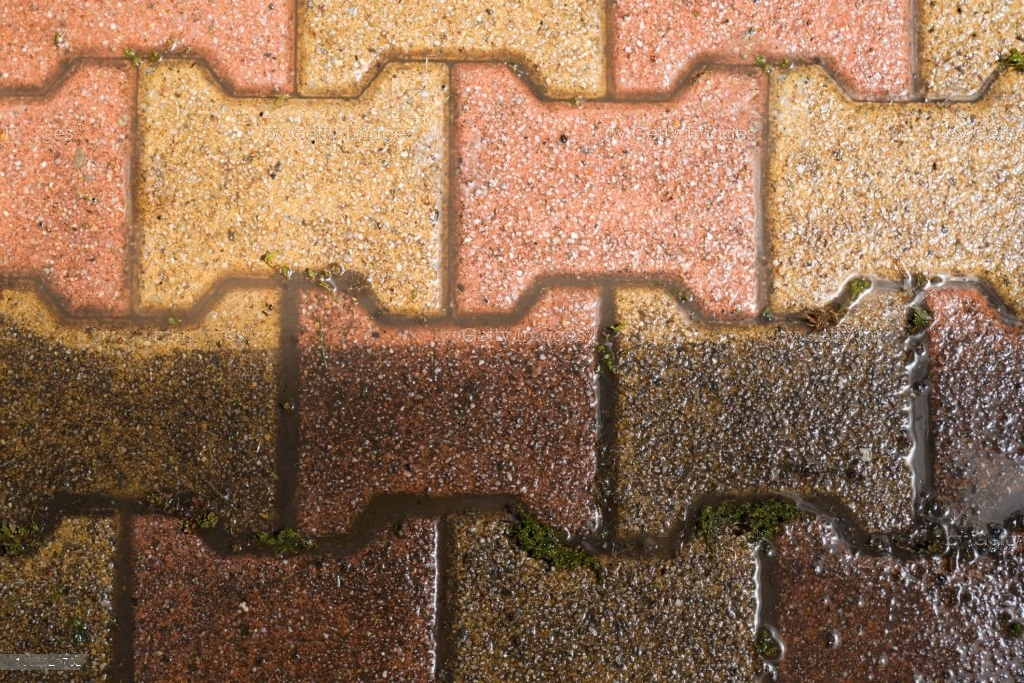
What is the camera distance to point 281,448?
2.17 m

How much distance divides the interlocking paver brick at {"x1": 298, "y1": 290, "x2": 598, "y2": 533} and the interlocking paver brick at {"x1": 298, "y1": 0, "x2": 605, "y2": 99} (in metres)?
0.65

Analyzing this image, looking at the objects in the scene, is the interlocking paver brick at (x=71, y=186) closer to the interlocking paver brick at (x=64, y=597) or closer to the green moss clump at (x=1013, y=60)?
the interlocking paver brick at (x=64, y=597)

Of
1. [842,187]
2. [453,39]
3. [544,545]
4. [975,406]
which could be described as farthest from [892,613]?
[453,39]

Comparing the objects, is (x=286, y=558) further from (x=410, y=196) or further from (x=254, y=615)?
(x=410, y=196)

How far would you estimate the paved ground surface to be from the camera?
7.06ft

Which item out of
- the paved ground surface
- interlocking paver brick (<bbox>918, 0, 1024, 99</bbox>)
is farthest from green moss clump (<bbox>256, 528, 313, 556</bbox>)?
interlocking paver brick (<bbox>918, 0, 1024, 99</bbox>)

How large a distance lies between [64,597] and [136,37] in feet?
5.50

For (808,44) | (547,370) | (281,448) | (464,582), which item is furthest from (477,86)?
(464,582)

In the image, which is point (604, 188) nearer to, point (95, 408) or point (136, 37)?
point (136, 37)

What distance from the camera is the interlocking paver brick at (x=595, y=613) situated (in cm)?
216

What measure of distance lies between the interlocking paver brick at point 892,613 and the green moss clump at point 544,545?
58 cm

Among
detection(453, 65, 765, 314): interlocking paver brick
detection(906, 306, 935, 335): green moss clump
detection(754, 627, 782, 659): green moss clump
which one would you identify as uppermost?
detection(453, 65, 765, 314): interlocking paver brick

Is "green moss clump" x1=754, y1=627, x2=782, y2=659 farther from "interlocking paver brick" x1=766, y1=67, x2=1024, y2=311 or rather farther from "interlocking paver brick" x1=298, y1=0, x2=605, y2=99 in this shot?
"interlocking paver brick" x1=298, y1=0, x2=605, y2=99

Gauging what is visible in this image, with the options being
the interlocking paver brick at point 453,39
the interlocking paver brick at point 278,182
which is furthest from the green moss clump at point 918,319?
the interlocking paver brick at point 278,182
